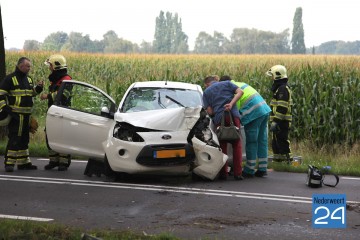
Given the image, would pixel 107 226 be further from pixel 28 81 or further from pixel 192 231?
pixel 28 81

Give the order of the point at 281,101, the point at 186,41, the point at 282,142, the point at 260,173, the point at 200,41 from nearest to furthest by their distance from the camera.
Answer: the point at 260,173 < the point at 281,101 < the point at 282,142 < the point at 186,41 < the point at 200,41

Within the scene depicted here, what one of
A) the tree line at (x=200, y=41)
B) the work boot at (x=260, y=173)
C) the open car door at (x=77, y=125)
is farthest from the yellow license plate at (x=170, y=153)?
the tree line at (x=200, y=41)

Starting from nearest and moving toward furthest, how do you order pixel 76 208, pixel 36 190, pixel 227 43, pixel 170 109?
1. pixel 76 208
2. pixel 36 190
3. pixel 170 109
4. pixel 227 43

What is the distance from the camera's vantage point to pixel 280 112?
46.6 feet

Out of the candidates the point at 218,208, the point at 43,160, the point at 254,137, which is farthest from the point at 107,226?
the point at 43,160

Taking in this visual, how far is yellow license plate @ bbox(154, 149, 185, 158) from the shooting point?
1102 cm

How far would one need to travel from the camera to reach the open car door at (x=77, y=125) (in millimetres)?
11961

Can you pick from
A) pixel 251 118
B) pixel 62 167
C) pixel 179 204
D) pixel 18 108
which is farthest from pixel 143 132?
pixel 18 108

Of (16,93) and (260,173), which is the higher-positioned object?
(16,93)

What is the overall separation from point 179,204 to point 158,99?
9.96 feet

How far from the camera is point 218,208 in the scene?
30.7ft

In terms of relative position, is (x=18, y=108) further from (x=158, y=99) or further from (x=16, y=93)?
(x=158, y=99)

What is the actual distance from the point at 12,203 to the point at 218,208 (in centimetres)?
267

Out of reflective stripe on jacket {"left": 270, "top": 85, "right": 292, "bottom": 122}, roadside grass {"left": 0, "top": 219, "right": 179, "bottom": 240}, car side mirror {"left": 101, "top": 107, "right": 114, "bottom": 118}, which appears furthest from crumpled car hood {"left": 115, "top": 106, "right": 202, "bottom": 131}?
roadside grass {"left": 0, "top": 219, "right": 179, "bottom": 240}
